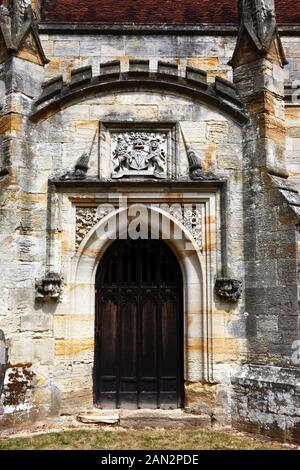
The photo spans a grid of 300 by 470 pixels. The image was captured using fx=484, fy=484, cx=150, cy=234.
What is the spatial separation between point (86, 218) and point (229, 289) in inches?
84.0

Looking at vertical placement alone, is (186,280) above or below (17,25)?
below

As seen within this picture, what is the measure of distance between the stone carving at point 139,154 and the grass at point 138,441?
329cm

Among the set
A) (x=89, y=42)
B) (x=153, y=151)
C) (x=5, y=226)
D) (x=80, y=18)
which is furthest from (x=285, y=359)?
(x=80, y=18)

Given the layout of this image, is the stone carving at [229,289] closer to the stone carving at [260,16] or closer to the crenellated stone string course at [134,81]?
the crenellated stone string course at [134,81]

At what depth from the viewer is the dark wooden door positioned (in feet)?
21.9

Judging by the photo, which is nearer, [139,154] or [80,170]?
[80,170]

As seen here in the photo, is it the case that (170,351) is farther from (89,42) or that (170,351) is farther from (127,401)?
(89,42)

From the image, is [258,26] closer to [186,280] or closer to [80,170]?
[80,170]

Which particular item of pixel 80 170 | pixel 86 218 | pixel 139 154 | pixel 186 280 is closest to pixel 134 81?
pixel 139 154

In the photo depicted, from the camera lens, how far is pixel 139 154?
21.8 feet

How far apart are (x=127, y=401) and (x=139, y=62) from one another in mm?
4694

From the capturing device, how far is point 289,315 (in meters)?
5.89

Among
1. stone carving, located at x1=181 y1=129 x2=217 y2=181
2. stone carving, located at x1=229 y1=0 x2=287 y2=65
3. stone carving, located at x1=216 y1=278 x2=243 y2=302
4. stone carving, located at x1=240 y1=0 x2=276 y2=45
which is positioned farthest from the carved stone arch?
stone carving, located at x1=240 y1=0 x2=276 y2=45

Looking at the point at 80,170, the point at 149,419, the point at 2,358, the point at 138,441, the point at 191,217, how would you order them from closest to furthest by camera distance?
the point at 138,441
the point at 2,358
the point at 149,419
the point at 80,170
the point at 191,217
